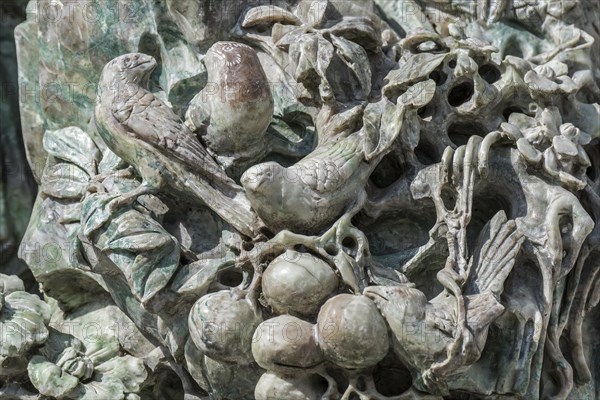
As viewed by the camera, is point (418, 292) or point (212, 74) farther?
point (212, 74)

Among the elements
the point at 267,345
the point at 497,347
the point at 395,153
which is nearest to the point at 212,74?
the point at 395,153

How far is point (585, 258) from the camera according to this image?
144 inches

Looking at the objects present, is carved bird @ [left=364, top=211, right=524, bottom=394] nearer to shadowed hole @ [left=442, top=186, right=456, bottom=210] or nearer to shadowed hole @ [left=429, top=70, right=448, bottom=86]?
shadowed hole @ [left=442, top=186, right=456, bottom=210]

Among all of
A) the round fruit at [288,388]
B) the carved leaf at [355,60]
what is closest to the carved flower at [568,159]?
the carved leaf at [355,60]

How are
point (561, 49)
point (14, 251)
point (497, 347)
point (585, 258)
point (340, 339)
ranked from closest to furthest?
1. point (340, 339)
2. point (497, 347)
3. point (585, 258)
4. point (561, 49)
5. point (14, 251)

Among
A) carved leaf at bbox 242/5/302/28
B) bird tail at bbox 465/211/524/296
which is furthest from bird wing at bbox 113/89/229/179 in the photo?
bird tail at bbox 465/211/524/296

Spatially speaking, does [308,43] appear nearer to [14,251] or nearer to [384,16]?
[384,16]

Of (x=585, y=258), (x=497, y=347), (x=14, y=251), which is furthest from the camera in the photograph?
(x=14, y=251)

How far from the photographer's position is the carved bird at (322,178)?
131 inches

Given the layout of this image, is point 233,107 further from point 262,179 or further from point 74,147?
point 74,147

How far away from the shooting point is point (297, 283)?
3.24m

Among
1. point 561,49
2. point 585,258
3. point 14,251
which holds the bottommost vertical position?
point 14,251

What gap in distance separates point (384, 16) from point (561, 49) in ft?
1.66

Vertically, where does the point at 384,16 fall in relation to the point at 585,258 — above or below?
above
